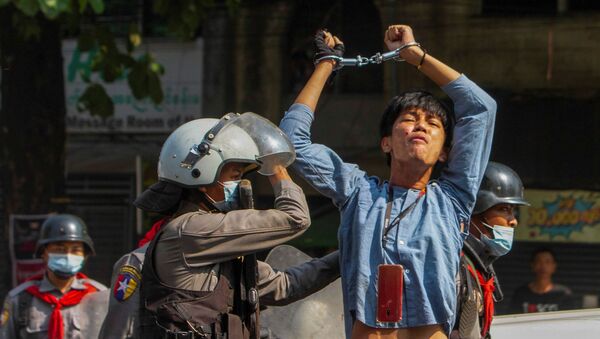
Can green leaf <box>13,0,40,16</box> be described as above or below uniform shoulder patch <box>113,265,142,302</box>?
above

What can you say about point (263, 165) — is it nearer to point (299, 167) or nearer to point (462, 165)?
point (299, 167)

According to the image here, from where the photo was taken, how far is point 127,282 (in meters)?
5.04

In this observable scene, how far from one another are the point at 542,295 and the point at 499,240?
4.97 meters

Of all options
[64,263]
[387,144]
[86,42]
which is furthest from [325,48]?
[86,42]

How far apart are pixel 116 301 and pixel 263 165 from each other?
173cm

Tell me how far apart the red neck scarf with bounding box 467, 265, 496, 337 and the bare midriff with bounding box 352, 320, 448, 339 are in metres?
0.74

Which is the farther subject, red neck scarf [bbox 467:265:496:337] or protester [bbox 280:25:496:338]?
red neck scarf [bbox 467:265:496:337]

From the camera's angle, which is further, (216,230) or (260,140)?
(260,140)

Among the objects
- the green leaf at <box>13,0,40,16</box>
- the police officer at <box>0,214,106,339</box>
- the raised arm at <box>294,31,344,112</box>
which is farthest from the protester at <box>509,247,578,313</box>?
the raised arm at <box>294,31,344,112</box>

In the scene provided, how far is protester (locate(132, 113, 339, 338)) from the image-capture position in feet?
11.7

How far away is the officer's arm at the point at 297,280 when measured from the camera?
389 cm

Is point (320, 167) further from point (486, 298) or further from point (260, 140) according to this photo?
point (486, 298)

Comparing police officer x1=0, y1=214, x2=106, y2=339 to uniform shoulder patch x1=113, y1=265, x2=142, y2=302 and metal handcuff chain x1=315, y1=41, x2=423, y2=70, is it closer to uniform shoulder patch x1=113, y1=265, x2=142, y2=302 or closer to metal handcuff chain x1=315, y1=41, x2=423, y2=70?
uniform shoulder patch x1=113, y1=265, x2=142, y2=302

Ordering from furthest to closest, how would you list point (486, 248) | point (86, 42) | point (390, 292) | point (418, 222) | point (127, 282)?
1. point (86, 42)
2. point (127, 282)
3. point (486, 248)
4. point (418, 222)
5. point (390, 292)
